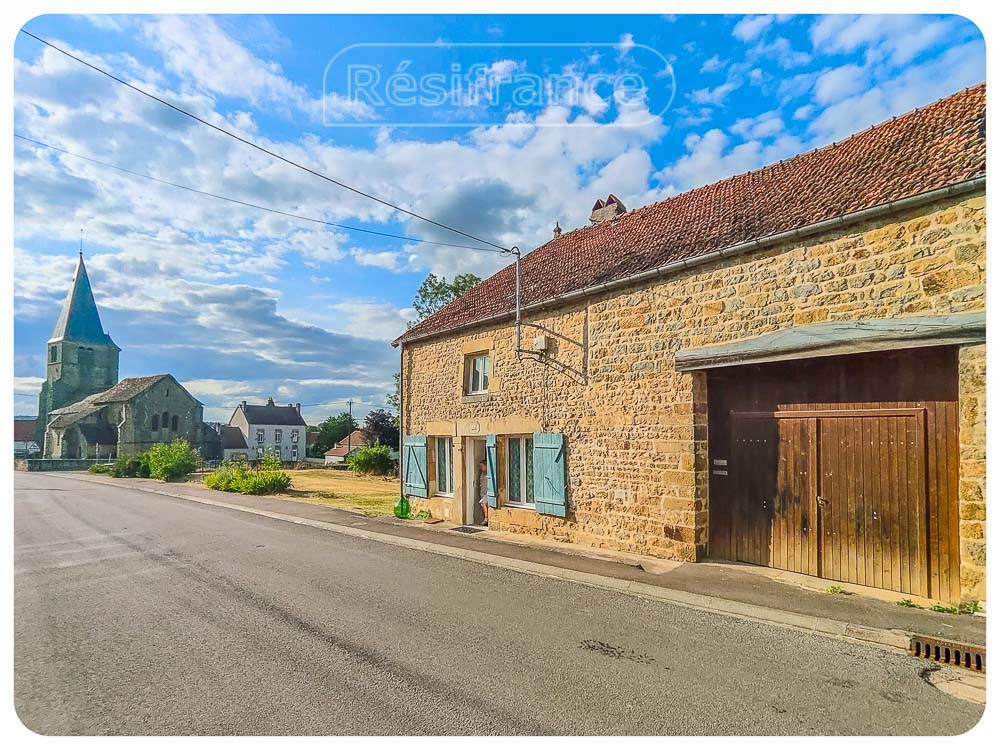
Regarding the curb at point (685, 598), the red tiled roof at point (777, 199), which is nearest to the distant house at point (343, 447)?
the red tiled roof at point (777, 199)

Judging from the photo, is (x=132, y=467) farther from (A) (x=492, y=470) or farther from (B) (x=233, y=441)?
(B) (x=233, y=441)

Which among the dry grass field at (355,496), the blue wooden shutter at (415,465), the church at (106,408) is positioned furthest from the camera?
the church at (106,408)

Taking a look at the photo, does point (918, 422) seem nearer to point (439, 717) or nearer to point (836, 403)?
point (836, 403)

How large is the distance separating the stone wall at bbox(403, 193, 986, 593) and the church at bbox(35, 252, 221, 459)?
25639mm

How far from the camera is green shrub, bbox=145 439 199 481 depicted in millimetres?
25219

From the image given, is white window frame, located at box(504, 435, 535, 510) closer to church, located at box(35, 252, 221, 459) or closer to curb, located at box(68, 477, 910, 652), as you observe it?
curb, located at box(68, 477, 910, 652)

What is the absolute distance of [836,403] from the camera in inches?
237

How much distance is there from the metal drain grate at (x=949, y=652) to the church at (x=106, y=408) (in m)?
30.9

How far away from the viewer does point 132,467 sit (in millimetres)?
27719

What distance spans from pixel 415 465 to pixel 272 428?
2028 inches

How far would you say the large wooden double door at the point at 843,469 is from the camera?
5.23 m

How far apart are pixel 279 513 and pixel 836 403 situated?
11694 millimetres

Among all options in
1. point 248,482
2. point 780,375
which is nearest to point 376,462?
point 248,482

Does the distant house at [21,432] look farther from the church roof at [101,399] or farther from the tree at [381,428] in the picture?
the church roof at [101,399]
